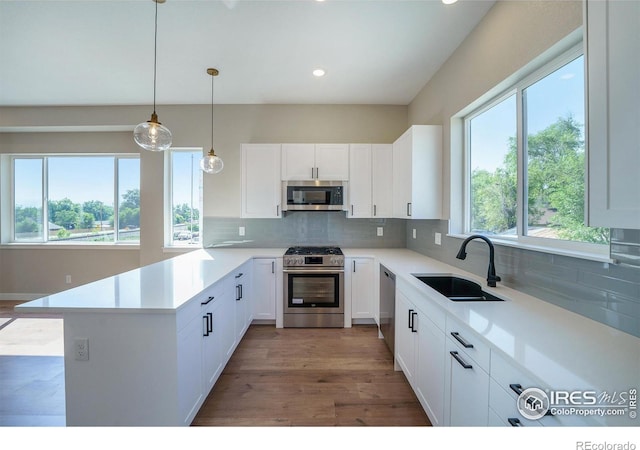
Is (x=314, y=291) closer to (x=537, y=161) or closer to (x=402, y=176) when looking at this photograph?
(x=402, y=176)

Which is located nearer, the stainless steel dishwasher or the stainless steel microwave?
the stainless steel dishwasher

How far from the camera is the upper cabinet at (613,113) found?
750 mm

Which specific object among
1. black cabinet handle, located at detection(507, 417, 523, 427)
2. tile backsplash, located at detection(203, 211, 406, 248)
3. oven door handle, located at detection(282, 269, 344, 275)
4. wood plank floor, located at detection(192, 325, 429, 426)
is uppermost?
tile backsplash, located at detection(203, 211, 406, 248)

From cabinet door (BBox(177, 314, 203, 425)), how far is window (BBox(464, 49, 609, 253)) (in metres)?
2.22

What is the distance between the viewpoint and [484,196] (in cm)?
214

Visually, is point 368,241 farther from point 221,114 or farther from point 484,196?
point 221,114

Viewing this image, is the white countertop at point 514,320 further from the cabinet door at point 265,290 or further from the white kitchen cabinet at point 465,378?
the cabinet door at point 265,290

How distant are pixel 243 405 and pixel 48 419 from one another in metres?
1.32

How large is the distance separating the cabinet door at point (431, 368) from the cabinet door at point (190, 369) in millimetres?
1490

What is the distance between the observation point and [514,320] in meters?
1.16

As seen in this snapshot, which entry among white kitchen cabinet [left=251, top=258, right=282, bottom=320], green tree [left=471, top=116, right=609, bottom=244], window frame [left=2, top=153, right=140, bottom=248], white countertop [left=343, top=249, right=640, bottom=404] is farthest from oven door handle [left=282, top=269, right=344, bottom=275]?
window frame [left=2, top=153, right=140, bottom=248]

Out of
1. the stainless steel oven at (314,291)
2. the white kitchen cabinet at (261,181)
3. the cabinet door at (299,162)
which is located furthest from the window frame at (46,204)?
the stainless steel oven at (314,291)

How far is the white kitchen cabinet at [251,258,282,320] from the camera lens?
3016 millimetres

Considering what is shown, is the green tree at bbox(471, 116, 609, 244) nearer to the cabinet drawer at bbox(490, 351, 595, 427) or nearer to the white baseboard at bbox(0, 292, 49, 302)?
the cabinet drawer at bbox(490, 351, 595, 427)
